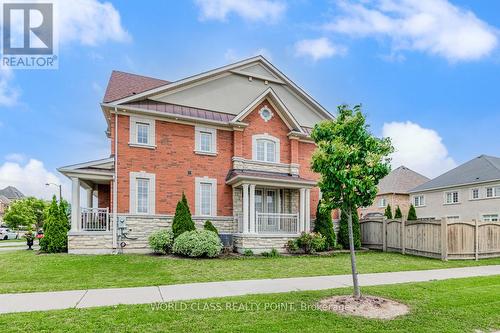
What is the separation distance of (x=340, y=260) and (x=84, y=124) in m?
13.7

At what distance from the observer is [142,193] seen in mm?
14852

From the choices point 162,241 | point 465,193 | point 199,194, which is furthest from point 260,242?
point 465,193

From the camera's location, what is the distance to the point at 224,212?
16.2 metres

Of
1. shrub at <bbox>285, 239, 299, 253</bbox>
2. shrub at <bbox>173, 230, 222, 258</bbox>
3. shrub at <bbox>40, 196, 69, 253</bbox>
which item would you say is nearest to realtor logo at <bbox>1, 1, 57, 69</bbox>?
shrub at <bbox>40, 196, 69, 253</bbox>

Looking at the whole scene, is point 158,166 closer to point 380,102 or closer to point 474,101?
point 380,102

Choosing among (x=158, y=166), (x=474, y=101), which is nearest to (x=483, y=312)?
(x=158, y=166)

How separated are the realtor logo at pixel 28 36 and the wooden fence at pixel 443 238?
16.3 m

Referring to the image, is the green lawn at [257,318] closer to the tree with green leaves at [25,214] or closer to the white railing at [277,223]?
the white railing at [277,223]

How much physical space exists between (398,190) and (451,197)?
21.2 feet

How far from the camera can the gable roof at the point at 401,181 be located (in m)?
36.0

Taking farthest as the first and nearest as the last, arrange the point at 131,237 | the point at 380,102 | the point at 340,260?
the point at 380,102
the point at 131,237
the point at 340,260

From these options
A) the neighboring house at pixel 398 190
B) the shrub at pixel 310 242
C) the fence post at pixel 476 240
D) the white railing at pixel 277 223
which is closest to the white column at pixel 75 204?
the white railing at pixel 277 223

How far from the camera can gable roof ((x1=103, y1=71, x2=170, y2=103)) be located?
53.2ft

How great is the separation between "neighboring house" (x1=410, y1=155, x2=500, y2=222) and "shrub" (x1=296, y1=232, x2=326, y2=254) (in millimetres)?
18654
